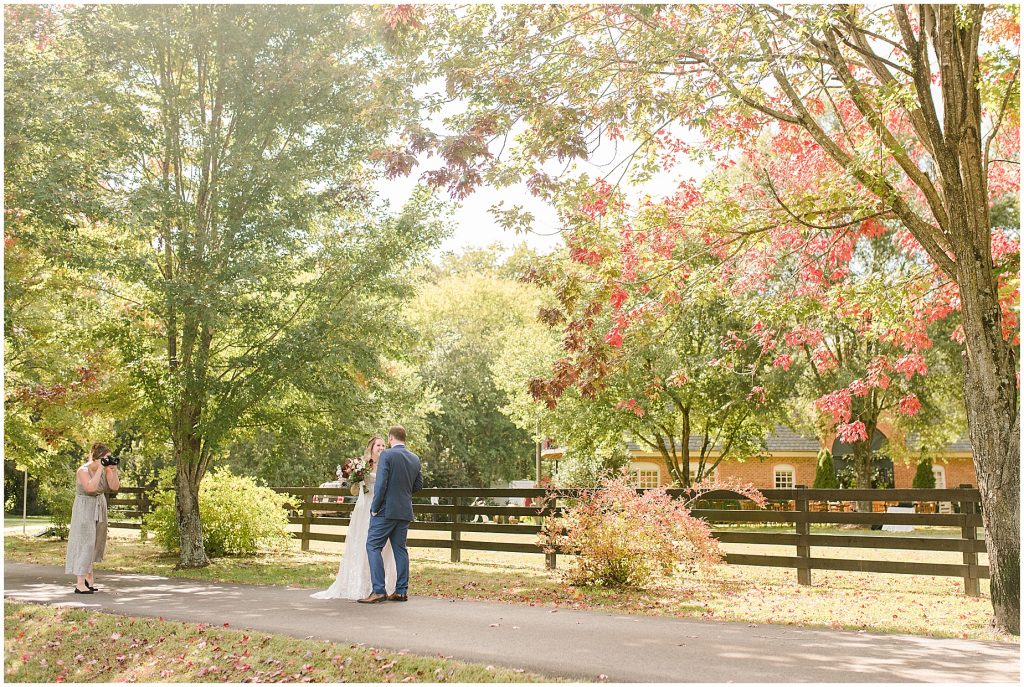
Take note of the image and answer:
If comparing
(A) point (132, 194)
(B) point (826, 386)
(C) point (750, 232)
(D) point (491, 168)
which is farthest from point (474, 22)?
(B) point (826, 386)

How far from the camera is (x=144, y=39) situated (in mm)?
14891

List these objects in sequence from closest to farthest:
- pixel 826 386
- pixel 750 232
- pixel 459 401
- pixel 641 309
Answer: pixel 750 232 → pixel 641 309 → pixel 826 386 → pixel 459 401

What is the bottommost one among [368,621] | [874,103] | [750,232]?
[368,621]

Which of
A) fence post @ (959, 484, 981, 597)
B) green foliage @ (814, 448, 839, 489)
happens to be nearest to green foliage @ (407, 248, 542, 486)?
→ green foliage @ (814, 448, 839, 489)

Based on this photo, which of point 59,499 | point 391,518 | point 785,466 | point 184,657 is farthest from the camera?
point 785,466

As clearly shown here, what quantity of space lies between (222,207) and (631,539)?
A: 917cm

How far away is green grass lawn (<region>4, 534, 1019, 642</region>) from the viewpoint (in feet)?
31.7

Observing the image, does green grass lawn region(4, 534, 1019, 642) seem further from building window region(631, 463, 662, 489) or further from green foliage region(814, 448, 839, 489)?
building window region(631, 463, 662, 489)

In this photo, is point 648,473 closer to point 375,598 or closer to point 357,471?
point 357,471

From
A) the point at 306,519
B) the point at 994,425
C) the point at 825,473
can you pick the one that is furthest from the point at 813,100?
the point at 825,473

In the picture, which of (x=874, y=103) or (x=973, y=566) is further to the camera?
(x=973, y=566)

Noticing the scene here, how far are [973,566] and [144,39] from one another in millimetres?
15609

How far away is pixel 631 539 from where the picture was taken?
11.8 metres

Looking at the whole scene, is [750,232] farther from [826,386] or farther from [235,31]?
[826,386]
